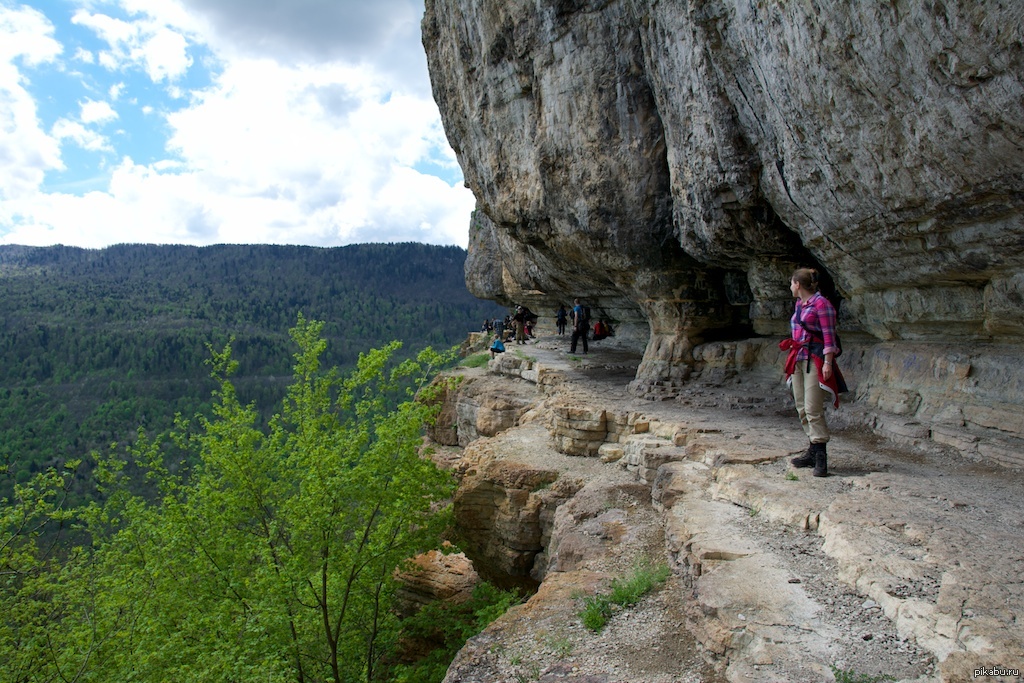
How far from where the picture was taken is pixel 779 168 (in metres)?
7.42

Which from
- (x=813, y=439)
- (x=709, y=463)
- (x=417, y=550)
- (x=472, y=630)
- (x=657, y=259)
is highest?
(x=657, y=259)

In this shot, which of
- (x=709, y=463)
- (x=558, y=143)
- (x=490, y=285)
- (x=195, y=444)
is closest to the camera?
(x=709, y=463)

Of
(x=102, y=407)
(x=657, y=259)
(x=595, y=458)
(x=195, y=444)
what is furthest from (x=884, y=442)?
(x=102, y=407)

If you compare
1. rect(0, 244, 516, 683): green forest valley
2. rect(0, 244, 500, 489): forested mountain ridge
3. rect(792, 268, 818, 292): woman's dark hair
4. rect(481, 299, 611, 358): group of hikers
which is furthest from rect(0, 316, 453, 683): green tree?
rect(0, 244, 500, 489): forested mountain ridge

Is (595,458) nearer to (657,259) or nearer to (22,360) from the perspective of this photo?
(657,259)

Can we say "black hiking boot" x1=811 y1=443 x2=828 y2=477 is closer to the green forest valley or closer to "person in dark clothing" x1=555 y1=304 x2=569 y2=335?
the green forest valley

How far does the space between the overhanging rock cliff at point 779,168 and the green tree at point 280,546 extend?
15.1ft

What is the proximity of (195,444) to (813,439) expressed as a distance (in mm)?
9063

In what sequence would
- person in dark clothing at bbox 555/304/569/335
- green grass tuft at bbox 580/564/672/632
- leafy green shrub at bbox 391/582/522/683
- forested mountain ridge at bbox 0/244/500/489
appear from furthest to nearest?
forested mountain ridge at bbox 0/244/500/489, person in dark clothing at bbox 555/304/569/335, leafy green shrub at bbox 391/582/522/683, green grass tuft at bbox 580/564/672/632

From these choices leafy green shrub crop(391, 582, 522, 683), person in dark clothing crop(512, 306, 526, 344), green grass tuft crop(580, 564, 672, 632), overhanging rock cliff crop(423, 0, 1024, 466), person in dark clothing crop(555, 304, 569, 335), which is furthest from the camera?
person in dark clothing crop(555, 304, 569, 335)

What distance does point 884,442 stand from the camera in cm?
708

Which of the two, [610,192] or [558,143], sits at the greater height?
[558,143]

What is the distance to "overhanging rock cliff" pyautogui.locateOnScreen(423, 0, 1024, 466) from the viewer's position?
507cm

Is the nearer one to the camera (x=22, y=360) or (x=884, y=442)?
(x=884, y=442)
